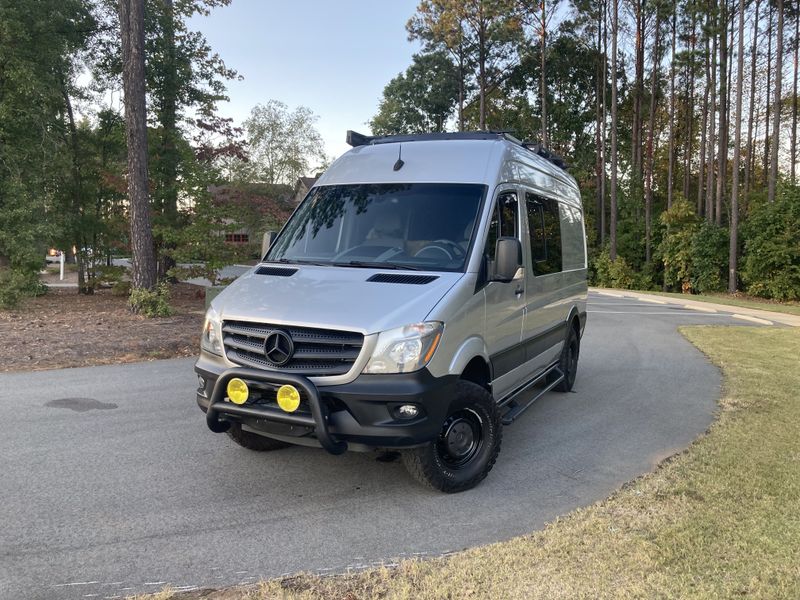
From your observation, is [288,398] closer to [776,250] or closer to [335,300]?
[335,300]

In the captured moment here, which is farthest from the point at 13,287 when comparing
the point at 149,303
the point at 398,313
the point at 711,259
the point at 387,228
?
the point at 711,259

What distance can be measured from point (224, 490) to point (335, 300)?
161 cm

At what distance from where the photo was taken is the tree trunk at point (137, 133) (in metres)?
12.2

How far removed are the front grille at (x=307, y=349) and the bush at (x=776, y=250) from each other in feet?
77.7

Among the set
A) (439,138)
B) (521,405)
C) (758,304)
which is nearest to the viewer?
(439,138)

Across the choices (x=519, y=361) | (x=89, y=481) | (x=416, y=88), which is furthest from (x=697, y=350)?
(x=416, y=88)

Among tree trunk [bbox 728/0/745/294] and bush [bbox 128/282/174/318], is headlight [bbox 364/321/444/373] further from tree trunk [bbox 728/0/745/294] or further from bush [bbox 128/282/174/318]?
tree trunk [bbox 728/0/745/294]

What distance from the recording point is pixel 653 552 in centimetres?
337

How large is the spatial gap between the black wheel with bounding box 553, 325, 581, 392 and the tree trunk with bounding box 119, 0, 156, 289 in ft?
29.2

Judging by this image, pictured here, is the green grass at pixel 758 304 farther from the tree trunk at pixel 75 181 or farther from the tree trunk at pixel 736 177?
the tree trunk at pixel 75 181

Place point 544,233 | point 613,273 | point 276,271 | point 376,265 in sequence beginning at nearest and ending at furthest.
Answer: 1. point 376,265
2. point 276,271
3. point 544,233
4. point 613,273

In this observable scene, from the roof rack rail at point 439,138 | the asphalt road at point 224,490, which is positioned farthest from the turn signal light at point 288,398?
the roof rack rail at point 439,138

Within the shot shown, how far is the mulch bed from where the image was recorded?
8695mm

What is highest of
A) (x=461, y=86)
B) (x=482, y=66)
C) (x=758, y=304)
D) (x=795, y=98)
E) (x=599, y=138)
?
(x=482, y=66)
